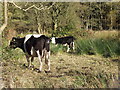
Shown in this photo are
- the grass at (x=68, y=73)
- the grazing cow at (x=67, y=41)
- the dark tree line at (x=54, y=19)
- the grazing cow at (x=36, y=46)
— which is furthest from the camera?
the dark tree line at (x=54, y=19)

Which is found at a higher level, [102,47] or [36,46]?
[36,46]

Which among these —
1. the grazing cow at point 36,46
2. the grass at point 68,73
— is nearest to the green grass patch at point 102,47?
the grass at point 68,73

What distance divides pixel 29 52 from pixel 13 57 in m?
0.90

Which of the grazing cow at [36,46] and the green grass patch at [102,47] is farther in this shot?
the green grass patch at [102,47]

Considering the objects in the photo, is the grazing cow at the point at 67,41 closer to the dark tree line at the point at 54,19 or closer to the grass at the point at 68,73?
the grass at the point at 68,73

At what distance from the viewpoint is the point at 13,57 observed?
526 centimetres

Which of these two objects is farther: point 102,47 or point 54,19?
point 54,19

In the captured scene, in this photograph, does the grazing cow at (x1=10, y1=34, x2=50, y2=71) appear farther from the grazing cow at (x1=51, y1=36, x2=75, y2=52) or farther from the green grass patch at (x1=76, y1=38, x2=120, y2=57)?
the grazing cow at (x1=51, y1=36, x2=75, y2=52)

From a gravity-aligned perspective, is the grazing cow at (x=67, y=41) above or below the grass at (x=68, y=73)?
below

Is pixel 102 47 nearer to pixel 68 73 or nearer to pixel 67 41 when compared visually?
pixel 68 73

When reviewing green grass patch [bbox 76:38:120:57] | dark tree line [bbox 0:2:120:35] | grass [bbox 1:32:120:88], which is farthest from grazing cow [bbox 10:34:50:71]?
dark tree line [bbox 0:2:120:35]

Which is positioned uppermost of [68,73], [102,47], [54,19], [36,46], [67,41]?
[54,19]

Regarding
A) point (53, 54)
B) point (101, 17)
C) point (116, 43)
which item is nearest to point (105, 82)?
point (116, 43)

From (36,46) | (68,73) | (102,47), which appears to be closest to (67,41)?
(102,47)
